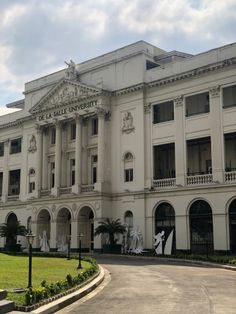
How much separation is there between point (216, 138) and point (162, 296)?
24.9 m

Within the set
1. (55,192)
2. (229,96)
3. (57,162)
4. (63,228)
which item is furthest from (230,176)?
(63,228)

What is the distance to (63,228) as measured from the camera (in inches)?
2002

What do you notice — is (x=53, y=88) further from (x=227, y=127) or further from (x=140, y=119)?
(x=227, y=127)

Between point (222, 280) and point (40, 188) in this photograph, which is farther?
point (40, 188)

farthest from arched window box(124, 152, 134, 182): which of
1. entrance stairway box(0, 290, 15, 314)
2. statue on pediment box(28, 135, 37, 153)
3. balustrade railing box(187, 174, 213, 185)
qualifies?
entrance stairway box(0, 290, 15, 314)

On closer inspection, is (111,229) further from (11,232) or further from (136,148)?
(11,232)

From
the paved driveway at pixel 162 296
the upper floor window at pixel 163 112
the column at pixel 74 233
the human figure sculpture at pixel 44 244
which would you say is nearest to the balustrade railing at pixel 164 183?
the upper floor window at pixel 163 112

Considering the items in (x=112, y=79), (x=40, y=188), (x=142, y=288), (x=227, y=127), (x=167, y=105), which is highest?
(x=112, y=79)

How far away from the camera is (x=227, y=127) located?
3894 centimetres

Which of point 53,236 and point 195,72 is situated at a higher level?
point 195,72

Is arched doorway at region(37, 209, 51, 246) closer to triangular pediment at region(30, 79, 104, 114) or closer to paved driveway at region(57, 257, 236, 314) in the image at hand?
triangular pediment at region(30, 79, 104, 114)

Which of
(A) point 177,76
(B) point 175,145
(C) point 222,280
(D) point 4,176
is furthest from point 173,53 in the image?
(C) point 222,280

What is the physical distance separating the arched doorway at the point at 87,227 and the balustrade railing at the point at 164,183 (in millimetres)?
8281

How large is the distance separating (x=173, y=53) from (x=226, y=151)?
12.4 meters
